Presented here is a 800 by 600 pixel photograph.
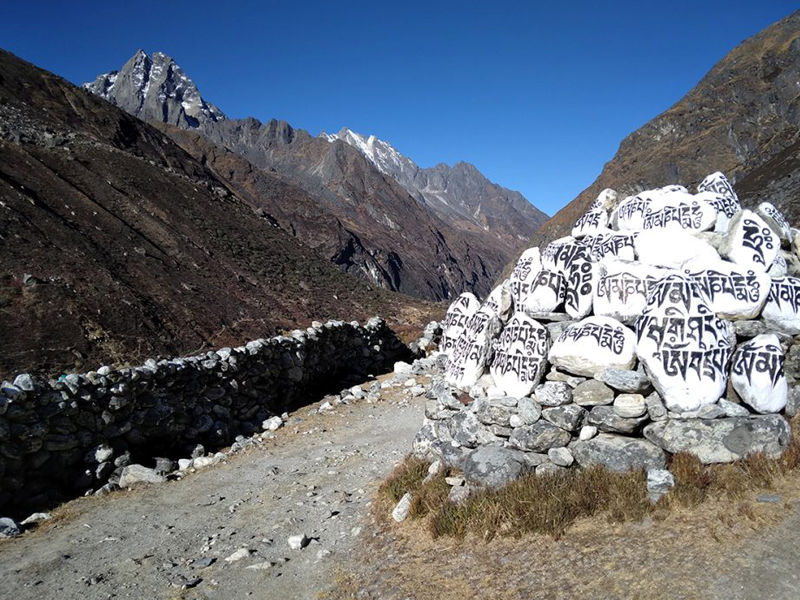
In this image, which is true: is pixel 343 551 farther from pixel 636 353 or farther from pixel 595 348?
pixel 636 353

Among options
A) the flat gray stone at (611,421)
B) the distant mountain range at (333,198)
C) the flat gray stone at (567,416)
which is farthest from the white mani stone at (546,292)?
the distant mountain range at (333,198)

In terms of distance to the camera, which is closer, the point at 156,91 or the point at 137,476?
the point at 137,476

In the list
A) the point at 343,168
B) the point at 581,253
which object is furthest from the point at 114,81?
the point at 581,253

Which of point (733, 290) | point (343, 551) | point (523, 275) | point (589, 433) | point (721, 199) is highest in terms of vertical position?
point (721, 199)

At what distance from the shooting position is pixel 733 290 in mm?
6301

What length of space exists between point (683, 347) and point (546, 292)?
6.19 ft

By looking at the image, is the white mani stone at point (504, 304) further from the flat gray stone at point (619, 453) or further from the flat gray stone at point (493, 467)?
the flat gray stone at point (619, 453)

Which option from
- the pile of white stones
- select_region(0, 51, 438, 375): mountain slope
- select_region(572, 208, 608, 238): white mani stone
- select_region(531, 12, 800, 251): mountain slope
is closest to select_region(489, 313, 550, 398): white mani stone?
the pile of white stones

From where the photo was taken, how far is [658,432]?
5633 mm

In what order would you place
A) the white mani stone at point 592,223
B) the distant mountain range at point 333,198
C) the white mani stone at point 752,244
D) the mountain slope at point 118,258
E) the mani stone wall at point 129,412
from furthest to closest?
the distant mountain range at point 333,198 < the mountain slope at point 118,258 < the white mani stone at point 592,223 < the mani stone wall at point 129,412 < the white mani stone at point 752,244

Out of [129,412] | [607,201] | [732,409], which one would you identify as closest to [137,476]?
[129,412]

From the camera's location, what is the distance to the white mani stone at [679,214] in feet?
24.7

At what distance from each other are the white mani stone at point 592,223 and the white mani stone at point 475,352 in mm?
2467

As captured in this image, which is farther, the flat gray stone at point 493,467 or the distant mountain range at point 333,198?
the distant mountain range at point 333,198
